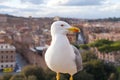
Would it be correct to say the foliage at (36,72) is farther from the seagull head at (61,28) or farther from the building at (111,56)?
the building at (111,56)

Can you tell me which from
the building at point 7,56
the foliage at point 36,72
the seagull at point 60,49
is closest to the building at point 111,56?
the building at point 7,56

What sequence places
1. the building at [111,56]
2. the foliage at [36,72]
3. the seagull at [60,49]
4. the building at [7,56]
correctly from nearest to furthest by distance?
the seagull at [60,49] → the foliage at [36,72] → the building at [7,56] → the building at [111,56]

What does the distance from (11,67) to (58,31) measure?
17.2 meters

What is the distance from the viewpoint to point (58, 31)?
83.7 inches

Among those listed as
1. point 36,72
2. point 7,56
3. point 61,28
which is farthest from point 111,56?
point 61,28

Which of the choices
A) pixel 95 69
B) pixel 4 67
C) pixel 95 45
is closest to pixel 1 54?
pixel 4 67

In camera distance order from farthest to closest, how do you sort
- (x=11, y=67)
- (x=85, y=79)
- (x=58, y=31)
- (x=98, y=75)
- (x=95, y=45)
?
(x=95, y=45) < (x=11, y=67) < (x=98, y=75) < (x=85, y=79) < (x=58, y=31)

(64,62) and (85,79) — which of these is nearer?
(64,62)

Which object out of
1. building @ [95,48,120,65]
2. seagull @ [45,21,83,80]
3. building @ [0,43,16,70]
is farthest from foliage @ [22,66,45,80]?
building @ [95,48,120,65]

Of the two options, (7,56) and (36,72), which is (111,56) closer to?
(7,56)

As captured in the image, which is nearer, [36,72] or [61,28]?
[61,28]

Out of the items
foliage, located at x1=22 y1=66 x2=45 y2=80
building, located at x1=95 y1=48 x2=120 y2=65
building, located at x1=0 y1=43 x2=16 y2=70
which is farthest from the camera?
building, located at x1=95 y1=48 x2=120 y2=65

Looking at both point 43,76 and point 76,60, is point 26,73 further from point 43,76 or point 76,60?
point 76,60

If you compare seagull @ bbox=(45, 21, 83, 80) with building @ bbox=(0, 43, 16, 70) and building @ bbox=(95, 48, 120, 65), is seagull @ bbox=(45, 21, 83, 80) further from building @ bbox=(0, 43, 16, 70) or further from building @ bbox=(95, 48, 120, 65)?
building @ bbox=(95, 48, 120, 65)
